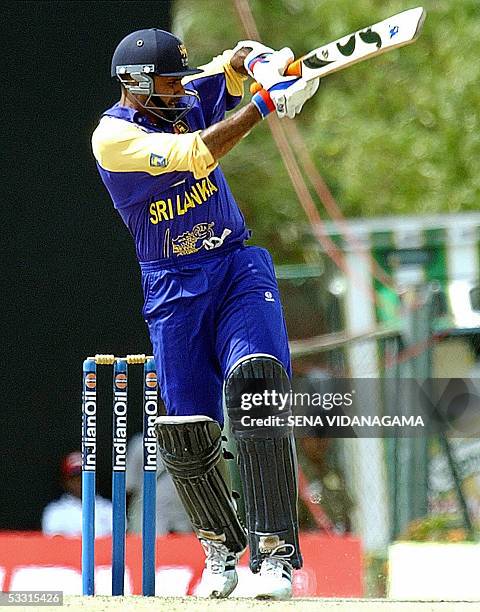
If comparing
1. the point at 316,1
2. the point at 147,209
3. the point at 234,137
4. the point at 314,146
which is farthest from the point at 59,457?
the point at 316,1

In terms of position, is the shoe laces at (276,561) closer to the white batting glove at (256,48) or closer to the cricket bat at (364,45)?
the cricket bat at (364,45)

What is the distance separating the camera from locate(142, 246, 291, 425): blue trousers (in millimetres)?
3516

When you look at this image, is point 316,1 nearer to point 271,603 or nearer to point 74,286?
point 74,286

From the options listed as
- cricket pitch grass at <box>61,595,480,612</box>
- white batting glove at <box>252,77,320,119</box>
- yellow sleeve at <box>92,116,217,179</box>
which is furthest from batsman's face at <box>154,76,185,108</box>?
cricket pitch grass at <box>61,595,480,612</box>

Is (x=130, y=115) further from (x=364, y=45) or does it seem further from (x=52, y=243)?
(x=52, y=243)

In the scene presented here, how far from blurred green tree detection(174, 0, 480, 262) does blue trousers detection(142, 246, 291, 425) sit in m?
4.42

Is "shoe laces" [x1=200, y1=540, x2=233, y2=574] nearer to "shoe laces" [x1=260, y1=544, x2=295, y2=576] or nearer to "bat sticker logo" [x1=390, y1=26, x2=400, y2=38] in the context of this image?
"shoe laces" [x1=260, y1=544, x2=295, y2=576]

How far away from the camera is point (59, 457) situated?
17.6 ft

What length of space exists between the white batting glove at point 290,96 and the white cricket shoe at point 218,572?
126 centimetres

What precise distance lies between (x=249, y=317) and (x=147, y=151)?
1.69ft

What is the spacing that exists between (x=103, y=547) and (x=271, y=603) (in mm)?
1944

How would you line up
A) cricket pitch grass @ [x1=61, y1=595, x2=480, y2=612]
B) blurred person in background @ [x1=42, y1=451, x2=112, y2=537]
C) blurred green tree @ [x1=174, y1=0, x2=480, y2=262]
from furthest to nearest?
blurred green tree @ [x1=174, y1=0, x2=480, y2=262] < blurred person in background @ [x1=42, y1=451, x2=112, y2=537] < cricket pitch grass @ [x1=61, y1=595, x2=480, y2=612]

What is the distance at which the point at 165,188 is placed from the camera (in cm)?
356

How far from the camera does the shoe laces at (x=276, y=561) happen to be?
11.3 ft
